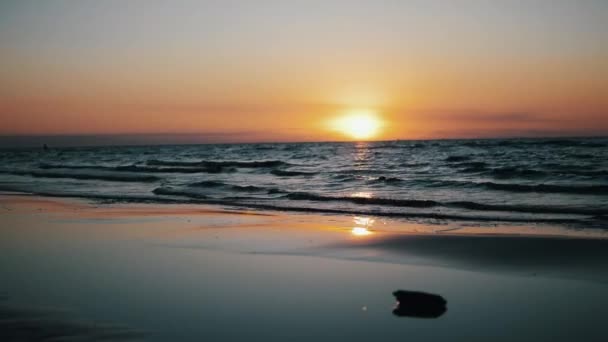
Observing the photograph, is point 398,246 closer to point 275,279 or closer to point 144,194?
point 275,279

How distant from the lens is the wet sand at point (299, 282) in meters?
4.73

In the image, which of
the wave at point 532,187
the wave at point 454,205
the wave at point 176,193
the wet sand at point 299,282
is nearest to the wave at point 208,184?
the wave at point 176,193

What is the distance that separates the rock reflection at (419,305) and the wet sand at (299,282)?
0.01 m

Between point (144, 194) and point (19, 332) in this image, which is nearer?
point (19, 332)

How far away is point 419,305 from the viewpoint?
511 cm

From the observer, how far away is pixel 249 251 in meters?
8.23

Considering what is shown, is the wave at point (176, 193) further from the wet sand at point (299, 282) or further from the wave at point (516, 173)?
the wave at point (516, 173)

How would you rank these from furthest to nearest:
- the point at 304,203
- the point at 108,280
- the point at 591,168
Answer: the point at 591,168 < the point at 304,203 < the point at 108,280

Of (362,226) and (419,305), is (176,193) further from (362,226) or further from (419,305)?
(419,305)

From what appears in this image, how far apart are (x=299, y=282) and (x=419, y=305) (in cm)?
166

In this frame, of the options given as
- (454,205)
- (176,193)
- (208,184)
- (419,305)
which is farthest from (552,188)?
(419,305)

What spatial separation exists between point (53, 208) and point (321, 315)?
37.7 ft

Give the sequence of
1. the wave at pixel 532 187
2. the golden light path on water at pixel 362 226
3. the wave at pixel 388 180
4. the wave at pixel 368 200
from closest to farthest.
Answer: the golden light path on water at pixel 362 226, the wave at pixel 368 200, the wave at pixel 532 187, the wave at pixel 388 180

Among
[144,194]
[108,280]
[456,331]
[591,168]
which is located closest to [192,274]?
[108,280]
